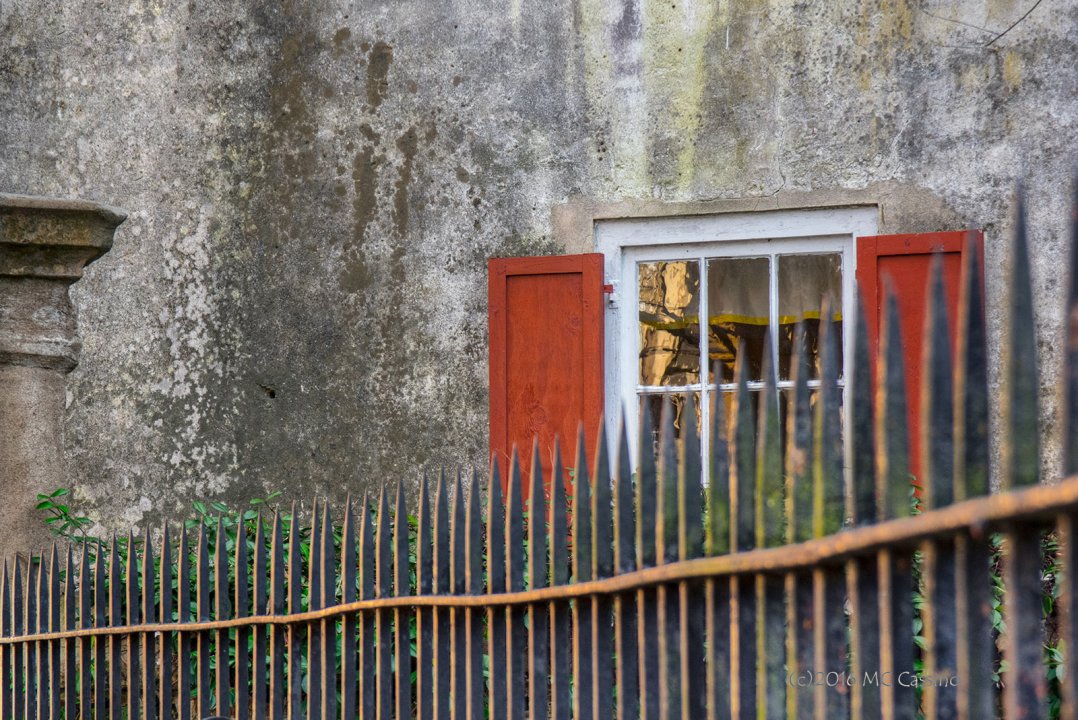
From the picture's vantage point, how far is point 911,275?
18.7 feet

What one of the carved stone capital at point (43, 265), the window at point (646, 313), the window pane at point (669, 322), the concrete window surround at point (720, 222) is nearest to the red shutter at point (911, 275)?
the concrete window surround at point (720, 222)

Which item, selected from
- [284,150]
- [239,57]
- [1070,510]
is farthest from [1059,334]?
[1070,510]

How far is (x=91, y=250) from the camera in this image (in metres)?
3.73

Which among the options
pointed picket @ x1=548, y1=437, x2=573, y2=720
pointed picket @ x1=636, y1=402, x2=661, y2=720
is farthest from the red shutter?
pointed picket @ x1=636, y1=402, x2=661, y2=720

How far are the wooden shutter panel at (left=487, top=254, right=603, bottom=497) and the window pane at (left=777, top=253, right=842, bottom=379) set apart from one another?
88cm

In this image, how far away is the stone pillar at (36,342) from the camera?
3609 millimetres

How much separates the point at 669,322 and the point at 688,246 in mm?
386

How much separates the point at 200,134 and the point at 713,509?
593 cm

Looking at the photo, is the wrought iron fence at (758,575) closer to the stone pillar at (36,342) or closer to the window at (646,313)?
the stone pillar at (36,342)

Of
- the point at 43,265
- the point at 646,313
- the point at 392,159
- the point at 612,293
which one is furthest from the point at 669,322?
the point at 43,265

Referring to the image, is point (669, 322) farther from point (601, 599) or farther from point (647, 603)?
point (647, 603)

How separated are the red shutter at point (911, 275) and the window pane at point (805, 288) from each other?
25 cm

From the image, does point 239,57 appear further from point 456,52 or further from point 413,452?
point 413,452

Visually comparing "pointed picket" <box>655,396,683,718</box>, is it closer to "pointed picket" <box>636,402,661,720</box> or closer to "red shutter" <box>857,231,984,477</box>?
"pointed picket" <box>636,402,661,720</box>
